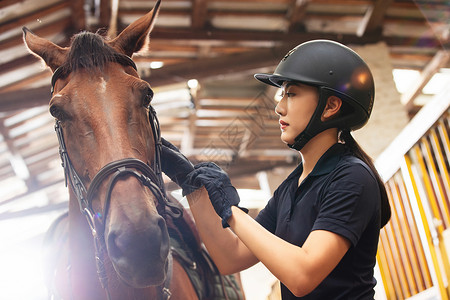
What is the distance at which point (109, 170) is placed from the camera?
4.41 feet

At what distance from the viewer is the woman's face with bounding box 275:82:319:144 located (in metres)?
1.47

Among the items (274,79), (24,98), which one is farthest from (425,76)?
(274,79)

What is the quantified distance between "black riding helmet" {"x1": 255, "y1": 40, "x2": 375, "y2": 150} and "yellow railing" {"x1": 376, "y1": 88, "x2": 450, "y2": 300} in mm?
1571

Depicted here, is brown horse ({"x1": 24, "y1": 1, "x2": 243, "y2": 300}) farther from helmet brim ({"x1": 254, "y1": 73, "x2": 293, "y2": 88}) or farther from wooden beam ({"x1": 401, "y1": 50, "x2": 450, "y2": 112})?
wooden beam ({"x1": 401, "y1": 50, "x2": 450, "y2": 112})

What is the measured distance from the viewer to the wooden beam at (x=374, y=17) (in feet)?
22.6

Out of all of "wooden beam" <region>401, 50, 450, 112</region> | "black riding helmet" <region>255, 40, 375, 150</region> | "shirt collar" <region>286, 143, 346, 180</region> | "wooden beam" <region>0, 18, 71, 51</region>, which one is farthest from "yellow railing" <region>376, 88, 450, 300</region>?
"wooden beam" <region>401, 50, 450, 112</region>

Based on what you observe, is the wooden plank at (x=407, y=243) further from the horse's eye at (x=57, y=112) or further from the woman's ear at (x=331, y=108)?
the horse's eye at (x=57, y=112)

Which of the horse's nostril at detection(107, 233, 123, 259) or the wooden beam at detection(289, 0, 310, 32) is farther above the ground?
the wooden beam at detection(289, 0, 310, 32)

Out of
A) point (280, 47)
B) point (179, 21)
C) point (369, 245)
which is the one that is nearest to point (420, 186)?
point (369, 245)

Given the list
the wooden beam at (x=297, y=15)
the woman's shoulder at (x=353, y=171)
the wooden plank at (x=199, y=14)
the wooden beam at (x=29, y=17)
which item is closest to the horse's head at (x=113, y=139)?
the woman's shoulder at (x=353, y=171)

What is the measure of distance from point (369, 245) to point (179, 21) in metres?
5.76

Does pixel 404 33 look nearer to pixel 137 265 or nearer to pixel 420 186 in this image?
pixel 420 186

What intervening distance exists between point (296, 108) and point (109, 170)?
2.01 ft

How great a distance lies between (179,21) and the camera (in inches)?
259
